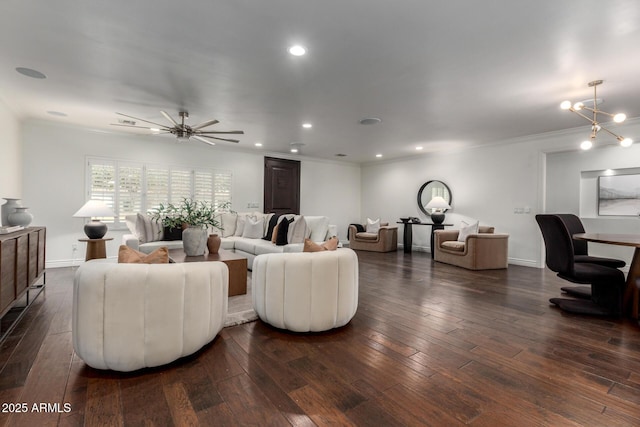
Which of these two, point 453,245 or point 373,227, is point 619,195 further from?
point 373,227

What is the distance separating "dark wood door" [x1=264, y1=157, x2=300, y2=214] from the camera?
24.4 ft

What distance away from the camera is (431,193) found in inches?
287

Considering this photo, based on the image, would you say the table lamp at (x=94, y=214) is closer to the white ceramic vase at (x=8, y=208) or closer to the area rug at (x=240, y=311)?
the white ceramic vase at (x=8, y=208)

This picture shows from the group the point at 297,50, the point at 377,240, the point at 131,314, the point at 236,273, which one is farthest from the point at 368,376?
the point at 377,240

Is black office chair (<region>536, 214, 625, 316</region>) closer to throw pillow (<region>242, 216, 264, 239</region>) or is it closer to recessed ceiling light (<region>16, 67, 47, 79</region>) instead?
throw pillow (<region>242, 216, 264, 239</region>)

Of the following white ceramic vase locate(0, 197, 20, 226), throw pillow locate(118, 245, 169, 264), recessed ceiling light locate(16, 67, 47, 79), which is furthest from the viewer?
white ceramic vase locate(0, 197, 20, 226)

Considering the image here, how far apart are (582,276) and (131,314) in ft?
13.3

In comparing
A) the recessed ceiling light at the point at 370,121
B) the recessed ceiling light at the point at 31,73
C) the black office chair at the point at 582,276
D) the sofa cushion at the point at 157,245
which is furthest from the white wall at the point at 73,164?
the black office chair at the point at 582,276

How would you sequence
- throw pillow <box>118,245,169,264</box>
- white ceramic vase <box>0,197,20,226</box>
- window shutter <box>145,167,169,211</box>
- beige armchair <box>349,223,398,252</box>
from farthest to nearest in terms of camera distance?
beige armchair <box>349,223,398,252</box>
window shutter <box>145,167,169,211</box>
white ceramic vase <box>0,197,20,226</box>
throw pillow <box>118,245,169,264</box>

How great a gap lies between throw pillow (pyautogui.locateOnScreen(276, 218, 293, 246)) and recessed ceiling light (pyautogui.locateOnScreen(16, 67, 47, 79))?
332 centimetres

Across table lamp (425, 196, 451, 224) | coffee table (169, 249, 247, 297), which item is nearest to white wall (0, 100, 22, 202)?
coffee table (169, 249, 247, 297)

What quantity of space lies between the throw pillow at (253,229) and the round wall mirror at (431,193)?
13.5ft

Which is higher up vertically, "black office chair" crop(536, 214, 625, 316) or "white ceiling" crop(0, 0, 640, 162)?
"white ceiling" crop(0, 0, 640, 162)

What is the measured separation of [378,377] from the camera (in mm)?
1866
